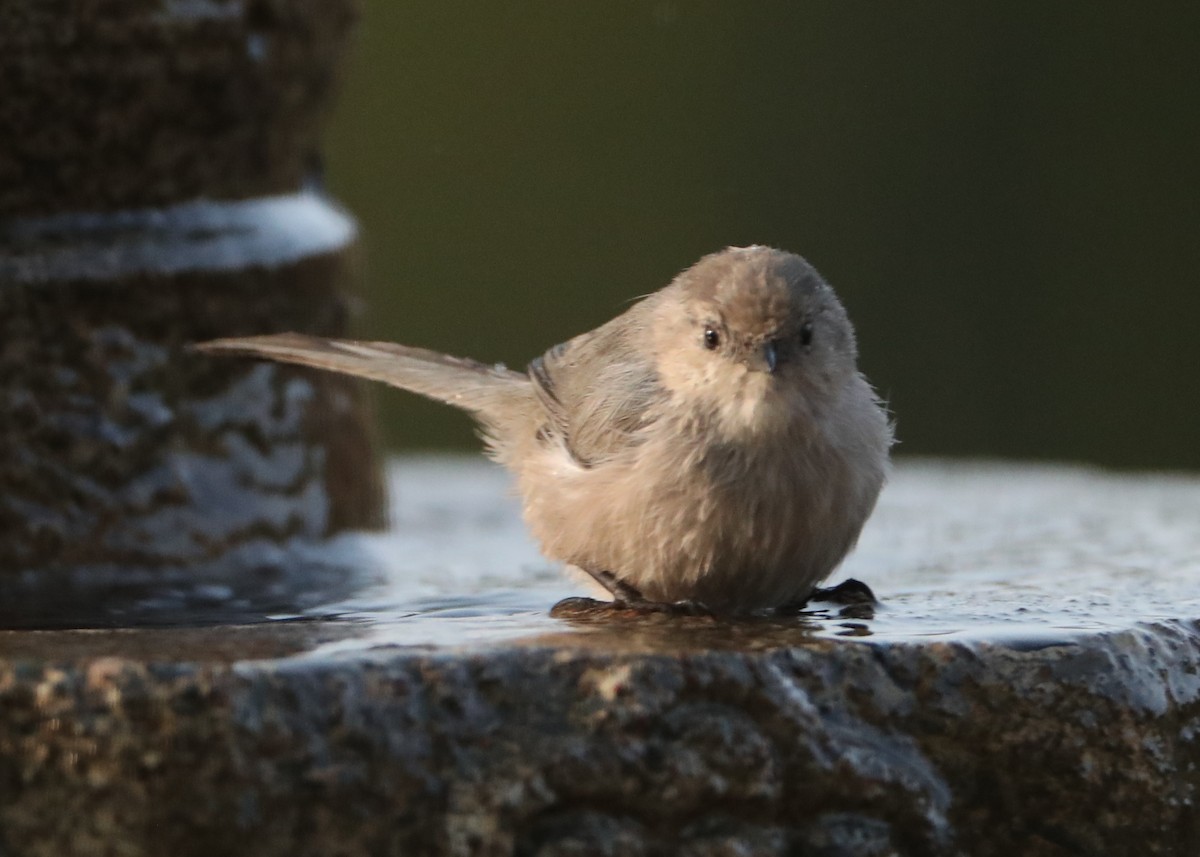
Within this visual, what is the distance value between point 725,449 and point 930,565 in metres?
1.17

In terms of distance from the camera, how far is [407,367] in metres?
4.99

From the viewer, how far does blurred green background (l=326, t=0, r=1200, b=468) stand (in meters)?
11.7

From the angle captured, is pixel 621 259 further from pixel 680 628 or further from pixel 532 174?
pixel 680 628

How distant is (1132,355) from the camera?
11.7m

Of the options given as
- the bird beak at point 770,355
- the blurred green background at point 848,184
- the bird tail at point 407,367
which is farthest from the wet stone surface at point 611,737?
the blurred green background at point 848,184

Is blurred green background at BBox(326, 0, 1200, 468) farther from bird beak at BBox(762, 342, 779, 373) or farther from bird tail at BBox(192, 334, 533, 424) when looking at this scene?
bird beak at BBox(762, 342, 779, 373)

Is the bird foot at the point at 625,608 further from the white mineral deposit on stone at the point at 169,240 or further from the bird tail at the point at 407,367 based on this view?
the white mineral deposit on stone at the point at 169,240

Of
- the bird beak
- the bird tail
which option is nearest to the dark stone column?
the bird tail

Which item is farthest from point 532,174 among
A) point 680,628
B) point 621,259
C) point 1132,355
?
point 680,628

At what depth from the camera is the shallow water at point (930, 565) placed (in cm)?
356

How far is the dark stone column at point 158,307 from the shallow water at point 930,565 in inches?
16.8

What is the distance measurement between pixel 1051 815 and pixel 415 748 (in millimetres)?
1106

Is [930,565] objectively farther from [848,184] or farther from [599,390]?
[848,184]

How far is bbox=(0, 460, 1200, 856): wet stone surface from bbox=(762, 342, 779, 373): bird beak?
0.60 meters
